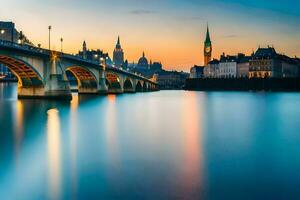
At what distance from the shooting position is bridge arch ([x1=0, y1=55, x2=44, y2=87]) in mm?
60359

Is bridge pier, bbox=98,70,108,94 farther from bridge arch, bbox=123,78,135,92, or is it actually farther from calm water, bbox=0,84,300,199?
calm water, bbox=0,84,300,199

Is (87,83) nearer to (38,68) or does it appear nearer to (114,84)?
(114,84)

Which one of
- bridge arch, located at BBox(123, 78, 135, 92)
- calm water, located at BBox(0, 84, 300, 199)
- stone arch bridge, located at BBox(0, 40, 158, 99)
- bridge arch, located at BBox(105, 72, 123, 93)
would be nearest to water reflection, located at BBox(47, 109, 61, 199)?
calm water, located at BBox(0, 84, 300, 199)

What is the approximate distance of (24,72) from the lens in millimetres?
65875

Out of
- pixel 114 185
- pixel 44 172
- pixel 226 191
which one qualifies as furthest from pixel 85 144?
pixel 226 191

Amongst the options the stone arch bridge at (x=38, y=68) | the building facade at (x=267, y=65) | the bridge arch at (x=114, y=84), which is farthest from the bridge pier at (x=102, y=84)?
the building facade at (x=267, y=65)

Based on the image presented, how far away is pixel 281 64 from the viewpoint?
192 meters

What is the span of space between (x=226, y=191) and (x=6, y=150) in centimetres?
1245

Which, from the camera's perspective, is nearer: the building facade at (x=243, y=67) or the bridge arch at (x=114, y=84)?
the bridge arch at (x=114, y=84)

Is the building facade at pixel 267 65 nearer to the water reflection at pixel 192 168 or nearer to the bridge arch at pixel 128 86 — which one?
the bridge arch at pixel 128 86

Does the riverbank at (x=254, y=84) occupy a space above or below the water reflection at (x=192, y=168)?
above

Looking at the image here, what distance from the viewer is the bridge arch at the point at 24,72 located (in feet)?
198

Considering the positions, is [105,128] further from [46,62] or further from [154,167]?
[46,62]

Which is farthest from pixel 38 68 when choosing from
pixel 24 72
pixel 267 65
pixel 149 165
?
pixel 267 65
